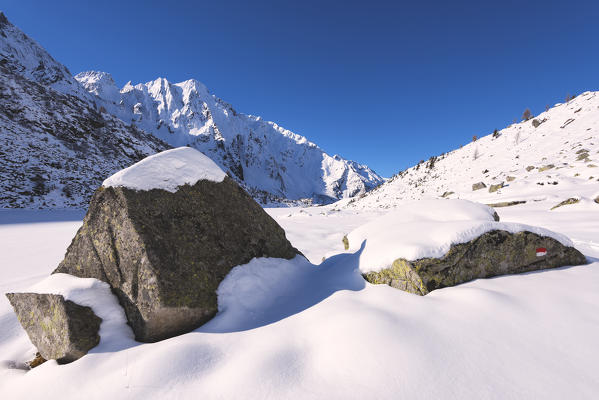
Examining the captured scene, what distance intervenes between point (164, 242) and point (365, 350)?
265cm

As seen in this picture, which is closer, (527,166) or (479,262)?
(479,262)

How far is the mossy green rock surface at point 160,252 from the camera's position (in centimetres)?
256

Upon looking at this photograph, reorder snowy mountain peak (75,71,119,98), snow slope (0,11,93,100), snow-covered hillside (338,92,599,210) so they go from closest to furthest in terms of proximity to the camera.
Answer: snow-covered hillside (338,92,599,210) < snow slope (0,11,93,100) < snowy mountain peak (75,71,119,98)

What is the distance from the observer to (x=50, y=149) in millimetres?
22453

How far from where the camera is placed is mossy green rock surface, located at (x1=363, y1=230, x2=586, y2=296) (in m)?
2.88

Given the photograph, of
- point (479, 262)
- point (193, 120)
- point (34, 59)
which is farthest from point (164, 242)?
point (193, 120)

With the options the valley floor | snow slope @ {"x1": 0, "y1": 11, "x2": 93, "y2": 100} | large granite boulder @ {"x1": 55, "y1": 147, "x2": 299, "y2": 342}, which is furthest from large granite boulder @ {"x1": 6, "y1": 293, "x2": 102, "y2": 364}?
snow slope @ {"x1": 0, "y1": 11, "x2": 93, "y2": 100}

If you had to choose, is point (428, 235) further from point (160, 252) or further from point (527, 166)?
point (527, 166)

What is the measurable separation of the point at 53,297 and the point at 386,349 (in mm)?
3460

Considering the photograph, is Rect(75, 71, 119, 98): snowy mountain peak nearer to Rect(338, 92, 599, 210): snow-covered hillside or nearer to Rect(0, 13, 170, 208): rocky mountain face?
Rect(0, 13, 170, 208): rocky mountain face

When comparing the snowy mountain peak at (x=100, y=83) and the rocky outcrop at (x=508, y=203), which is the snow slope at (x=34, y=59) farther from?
the rocky outcrop at (x=508, y=203)

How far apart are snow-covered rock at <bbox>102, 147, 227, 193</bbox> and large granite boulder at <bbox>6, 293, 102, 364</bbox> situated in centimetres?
151

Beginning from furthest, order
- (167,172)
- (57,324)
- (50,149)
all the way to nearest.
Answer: (50,149) < (167,172) < (57,324)

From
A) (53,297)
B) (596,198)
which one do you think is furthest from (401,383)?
(596,198)
